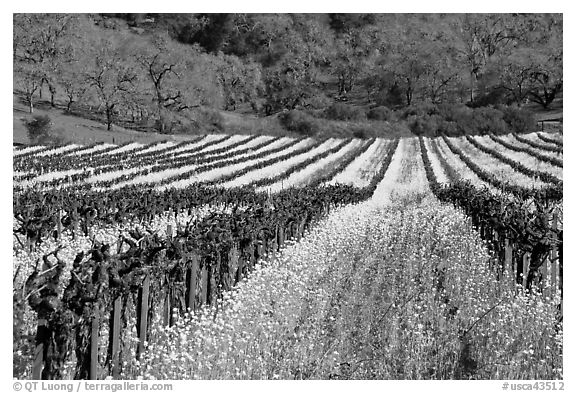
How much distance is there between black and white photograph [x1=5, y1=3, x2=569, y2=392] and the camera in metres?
8.93

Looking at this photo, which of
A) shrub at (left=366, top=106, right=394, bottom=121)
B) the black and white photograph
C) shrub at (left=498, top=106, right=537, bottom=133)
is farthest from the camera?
shrub at (left=366, top=106, right=394, bottom=121)

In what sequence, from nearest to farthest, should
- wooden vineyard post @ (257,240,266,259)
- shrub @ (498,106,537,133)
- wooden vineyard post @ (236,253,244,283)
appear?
wooden vineyard post @ (236,253,244,283) < wooden vineyard post @ (257,240,266,259) < shrub @ (498,106,537,133)

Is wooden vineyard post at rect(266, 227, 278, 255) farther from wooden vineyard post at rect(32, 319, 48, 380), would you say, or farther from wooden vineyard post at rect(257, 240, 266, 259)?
wooden vineyard post at rect(32, 319, 48, 380)

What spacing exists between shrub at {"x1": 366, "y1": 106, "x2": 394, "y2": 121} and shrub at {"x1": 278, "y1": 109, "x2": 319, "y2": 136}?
5.89 meters

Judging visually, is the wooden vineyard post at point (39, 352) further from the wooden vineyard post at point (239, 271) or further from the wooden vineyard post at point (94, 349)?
the wooden vineyard post at point (239, 271)

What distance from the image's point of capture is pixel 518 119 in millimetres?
60312

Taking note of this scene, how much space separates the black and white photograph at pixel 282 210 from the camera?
8.93 m

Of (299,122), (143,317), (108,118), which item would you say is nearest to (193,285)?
(143,317)

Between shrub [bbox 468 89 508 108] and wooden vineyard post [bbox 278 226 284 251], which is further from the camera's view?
shrub [bbox 468 89 508 108]

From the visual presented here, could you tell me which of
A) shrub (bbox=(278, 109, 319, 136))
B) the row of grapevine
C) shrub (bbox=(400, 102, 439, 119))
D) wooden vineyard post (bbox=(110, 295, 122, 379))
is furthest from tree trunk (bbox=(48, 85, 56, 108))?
wooden vineyard post (bbox=(110, 295, 122, 379))

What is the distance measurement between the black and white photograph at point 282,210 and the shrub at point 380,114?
177 centimetres

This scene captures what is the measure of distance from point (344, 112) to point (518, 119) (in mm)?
18254

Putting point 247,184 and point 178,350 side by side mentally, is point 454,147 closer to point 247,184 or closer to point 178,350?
point 247,184

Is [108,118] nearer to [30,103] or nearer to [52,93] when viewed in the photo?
[52,93]
